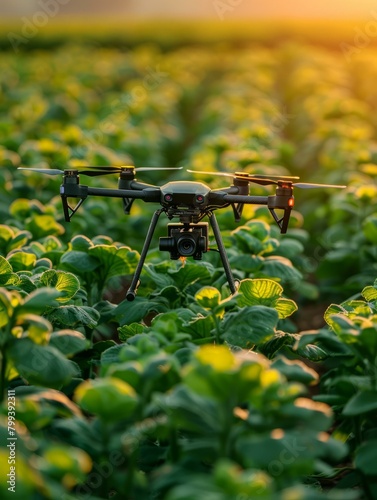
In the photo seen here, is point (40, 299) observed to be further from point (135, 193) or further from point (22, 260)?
point (22, 260)

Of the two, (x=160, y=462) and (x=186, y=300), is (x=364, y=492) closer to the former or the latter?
(x=160, y=462)

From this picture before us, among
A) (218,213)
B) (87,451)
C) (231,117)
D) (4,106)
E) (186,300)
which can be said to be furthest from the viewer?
(4,106)

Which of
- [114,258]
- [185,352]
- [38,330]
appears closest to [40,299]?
[38,330]

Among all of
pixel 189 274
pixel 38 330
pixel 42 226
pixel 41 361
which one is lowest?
pixel 41 361

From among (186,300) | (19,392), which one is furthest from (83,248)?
(19,392)

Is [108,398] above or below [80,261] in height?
below

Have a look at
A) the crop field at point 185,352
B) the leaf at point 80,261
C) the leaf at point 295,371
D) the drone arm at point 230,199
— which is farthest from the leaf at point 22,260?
the leaf at point 295,371

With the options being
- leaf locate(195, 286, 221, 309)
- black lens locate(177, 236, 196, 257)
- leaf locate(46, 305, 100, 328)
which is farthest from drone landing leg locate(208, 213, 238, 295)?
leaf locate(46, 305, 100, 328)
